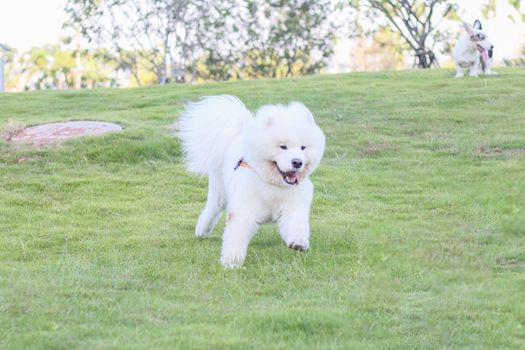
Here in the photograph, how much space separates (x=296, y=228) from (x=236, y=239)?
0.46 metres

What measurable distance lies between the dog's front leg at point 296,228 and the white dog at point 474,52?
11.2 m

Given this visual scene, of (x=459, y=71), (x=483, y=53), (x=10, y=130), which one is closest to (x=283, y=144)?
(x=10, y=130)

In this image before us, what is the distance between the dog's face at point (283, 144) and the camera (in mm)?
6551

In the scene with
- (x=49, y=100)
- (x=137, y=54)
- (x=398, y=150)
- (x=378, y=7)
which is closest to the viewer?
(x=398, y=150)

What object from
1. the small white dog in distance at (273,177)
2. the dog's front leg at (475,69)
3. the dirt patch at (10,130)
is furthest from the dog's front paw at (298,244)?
the dog's front leg at (475,69)

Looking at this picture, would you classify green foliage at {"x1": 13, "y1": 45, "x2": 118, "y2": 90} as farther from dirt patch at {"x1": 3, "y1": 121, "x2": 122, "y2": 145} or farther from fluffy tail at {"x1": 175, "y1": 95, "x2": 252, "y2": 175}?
fluffy tail at {"x1": 175, "y1": 95, "x2": 252, "y2": 175}

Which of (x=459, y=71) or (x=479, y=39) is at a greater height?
(x=479, y=39)

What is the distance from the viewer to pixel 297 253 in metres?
7.00

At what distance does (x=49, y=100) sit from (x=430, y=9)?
40.3 feet

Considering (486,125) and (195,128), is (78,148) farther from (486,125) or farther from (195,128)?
(486,125)

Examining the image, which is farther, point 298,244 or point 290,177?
point 290,177

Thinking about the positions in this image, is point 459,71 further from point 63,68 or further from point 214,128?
point 63,68

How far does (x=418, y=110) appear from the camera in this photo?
581 inches

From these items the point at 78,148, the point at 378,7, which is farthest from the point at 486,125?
the point at 378,7
